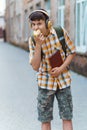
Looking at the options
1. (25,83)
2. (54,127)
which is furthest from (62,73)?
(25,83)

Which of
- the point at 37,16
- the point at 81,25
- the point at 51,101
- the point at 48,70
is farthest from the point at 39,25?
the point at 81,25

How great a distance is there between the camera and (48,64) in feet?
13.6

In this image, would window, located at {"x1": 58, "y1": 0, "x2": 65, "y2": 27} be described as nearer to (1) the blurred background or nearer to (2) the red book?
(1) the blurred background

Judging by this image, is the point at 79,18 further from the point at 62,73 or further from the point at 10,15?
A: the point at 10,15

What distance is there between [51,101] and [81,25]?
1075 centimetres

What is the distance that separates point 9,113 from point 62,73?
123 inches

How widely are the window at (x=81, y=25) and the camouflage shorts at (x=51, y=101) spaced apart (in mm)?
9995

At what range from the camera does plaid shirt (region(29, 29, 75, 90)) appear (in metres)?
4.14

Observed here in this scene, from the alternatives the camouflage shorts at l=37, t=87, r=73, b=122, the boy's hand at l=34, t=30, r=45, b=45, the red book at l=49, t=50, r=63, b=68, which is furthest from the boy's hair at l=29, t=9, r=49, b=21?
the camouflage shorts at l=37, t=87, r=73, b=122

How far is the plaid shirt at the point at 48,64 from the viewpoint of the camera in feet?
13.6

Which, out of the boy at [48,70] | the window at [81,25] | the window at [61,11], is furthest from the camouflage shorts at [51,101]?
the window at [61,11]

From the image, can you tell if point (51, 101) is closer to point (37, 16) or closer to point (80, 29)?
point (37, 16)

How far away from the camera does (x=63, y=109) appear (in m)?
4.24

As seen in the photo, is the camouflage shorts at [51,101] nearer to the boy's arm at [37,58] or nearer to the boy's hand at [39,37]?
the boy's arm at [37,58]
